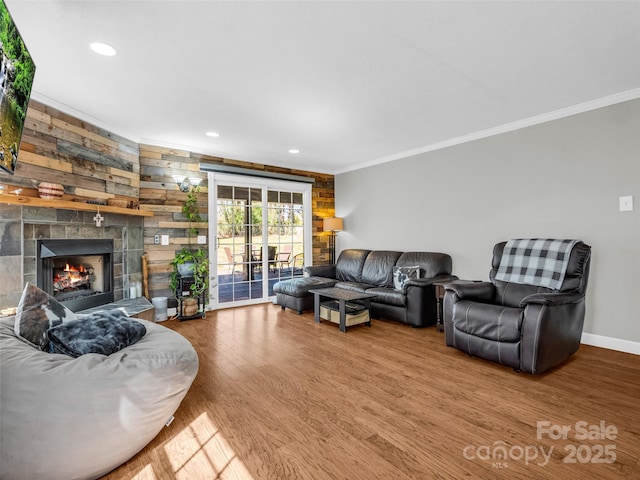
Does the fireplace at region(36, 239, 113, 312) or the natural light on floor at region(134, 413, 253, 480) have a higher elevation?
the fireplace at region(36, 239, 113, 312)

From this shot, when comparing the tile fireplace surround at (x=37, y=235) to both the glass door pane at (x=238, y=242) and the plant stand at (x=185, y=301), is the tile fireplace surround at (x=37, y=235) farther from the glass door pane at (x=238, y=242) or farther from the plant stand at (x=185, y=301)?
the glass door pane at (x=238, y=242)

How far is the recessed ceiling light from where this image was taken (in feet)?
7.13

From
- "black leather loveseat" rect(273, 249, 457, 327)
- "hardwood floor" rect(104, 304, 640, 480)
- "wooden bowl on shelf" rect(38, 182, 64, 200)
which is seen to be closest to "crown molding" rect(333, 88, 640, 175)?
"black leather loveseat" rect(273, 249, 457, 327)

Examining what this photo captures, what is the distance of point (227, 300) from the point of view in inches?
202

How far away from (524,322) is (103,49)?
144 inches

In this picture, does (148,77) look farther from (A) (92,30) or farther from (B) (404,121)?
(B) (404,121)

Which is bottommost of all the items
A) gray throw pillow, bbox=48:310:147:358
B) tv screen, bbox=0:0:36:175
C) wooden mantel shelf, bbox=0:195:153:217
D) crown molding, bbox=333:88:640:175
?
gray throw pillow, bbox=48:310:147:358

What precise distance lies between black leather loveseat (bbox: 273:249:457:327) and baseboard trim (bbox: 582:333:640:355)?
1467mm

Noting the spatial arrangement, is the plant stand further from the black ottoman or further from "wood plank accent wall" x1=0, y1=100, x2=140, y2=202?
"wood plank accent wall" x1=0, y1=100, x2=140, y2=202

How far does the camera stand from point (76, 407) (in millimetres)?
1408

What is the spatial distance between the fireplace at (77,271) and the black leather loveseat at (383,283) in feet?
7.43

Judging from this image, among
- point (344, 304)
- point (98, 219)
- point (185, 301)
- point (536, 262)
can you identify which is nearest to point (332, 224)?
point (344, 304)

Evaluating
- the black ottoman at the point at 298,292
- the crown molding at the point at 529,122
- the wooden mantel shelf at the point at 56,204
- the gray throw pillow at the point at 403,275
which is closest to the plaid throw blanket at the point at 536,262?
the gray throw pillow at the point at 403,275

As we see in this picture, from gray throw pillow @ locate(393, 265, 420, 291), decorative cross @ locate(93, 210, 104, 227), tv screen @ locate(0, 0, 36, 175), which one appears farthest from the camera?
gray throw pillow @ locate(393, 265, 420, 291)
